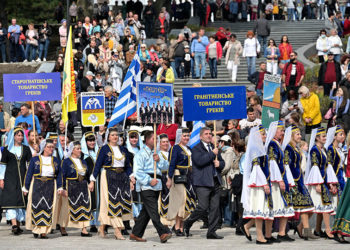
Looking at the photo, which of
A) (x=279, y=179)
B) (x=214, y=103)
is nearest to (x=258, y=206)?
(x=279, y=179)

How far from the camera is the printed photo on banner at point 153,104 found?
18547 mm

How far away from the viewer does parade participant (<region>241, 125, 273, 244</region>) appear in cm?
1658

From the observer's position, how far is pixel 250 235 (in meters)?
17.2

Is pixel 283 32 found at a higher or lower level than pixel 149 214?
higher

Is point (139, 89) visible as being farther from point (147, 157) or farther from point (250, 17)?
point (250, 17)

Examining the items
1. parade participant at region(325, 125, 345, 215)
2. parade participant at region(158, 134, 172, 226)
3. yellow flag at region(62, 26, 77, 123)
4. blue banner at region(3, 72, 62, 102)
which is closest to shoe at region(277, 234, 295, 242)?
parade participant at region(325, 125, 345, 215)

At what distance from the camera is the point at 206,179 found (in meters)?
17.7

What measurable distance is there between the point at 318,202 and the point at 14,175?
576 cm

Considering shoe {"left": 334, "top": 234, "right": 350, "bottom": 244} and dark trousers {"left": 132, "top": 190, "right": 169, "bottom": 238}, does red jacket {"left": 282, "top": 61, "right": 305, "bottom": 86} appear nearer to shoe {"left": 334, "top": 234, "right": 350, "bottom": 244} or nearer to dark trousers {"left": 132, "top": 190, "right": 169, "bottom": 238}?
dark trousers {"left": 132, "top": 190, "right": 169, "bottom": 238}

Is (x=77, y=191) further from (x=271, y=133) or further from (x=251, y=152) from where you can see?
(x=271, y=133)

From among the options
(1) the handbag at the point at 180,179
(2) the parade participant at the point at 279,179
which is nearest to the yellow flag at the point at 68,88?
(1) the handbag at the point at 180,179

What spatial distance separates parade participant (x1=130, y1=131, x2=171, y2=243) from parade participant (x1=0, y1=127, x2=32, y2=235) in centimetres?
282

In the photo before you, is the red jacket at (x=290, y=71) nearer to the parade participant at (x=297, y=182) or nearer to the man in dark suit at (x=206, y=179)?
the man in dark suit at (x=206, y=179)

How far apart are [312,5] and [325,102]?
15093 mm
